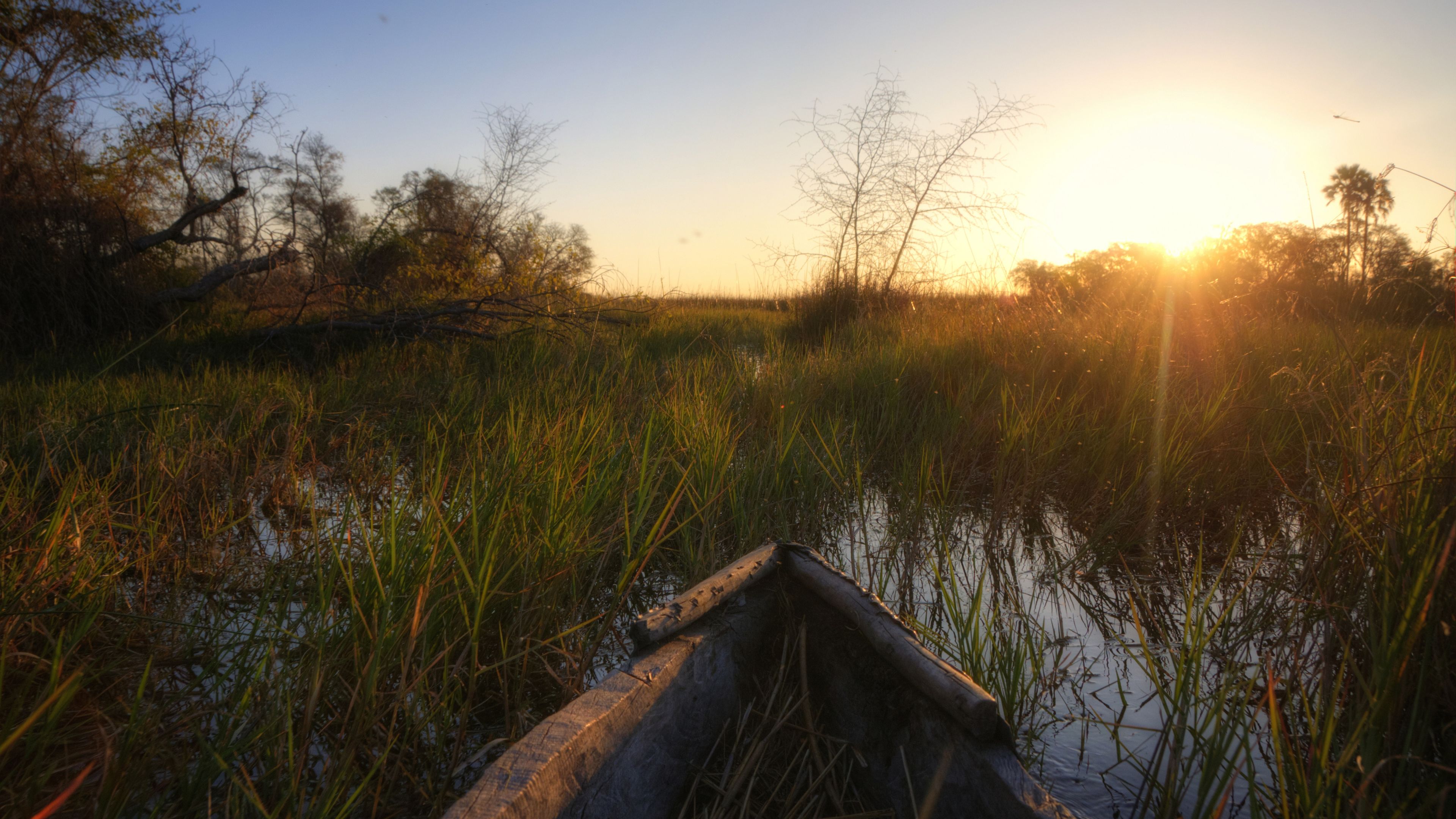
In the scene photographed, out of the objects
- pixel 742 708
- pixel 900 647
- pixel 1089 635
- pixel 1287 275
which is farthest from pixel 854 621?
pixel 1287 275

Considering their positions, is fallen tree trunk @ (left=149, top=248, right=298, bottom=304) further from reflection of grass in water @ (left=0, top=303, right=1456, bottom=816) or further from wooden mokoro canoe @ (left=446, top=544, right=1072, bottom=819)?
wooden mokoro canoe @ (left=446, top=544, right=1072, bottom=819)

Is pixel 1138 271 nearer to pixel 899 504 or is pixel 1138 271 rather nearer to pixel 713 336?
pixel 713 336

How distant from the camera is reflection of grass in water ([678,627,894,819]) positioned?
1231mm

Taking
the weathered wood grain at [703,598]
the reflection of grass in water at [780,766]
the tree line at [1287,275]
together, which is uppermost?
the tree line at [1287,275]

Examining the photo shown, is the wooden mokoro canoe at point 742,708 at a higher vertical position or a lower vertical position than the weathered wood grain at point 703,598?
lower

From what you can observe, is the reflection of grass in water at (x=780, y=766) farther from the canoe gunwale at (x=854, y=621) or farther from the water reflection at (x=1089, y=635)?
the water reflection at (x=1089, y=635)

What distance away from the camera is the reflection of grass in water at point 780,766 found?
4.04 ft

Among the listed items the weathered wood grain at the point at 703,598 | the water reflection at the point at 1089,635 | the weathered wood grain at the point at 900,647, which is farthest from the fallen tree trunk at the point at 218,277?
the weathered wood grain at the point at 900,647

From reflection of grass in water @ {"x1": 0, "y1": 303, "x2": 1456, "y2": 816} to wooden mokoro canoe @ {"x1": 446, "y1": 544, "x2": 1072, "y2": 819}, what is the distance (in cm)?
27

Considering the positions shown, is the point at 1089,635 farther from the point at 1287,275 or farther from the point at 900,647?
the point at 1287,275

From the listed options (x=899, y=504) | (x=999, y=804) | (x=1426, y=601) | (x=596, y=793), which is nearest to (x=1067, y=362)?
(x=899, y=504)

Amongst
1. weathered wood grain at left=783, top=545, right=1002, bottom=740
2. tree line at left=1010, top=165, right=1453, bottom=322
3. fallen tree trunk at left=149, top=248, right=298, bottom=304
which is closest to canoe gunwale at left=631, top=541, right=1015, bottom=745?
weathered wood grain at left=783, top=545, right=1002, bottom=740

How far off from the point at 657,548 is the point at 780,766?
42.6 inches

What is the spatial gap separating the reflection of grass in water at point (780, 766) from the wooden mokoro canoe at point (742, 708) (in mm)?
31
